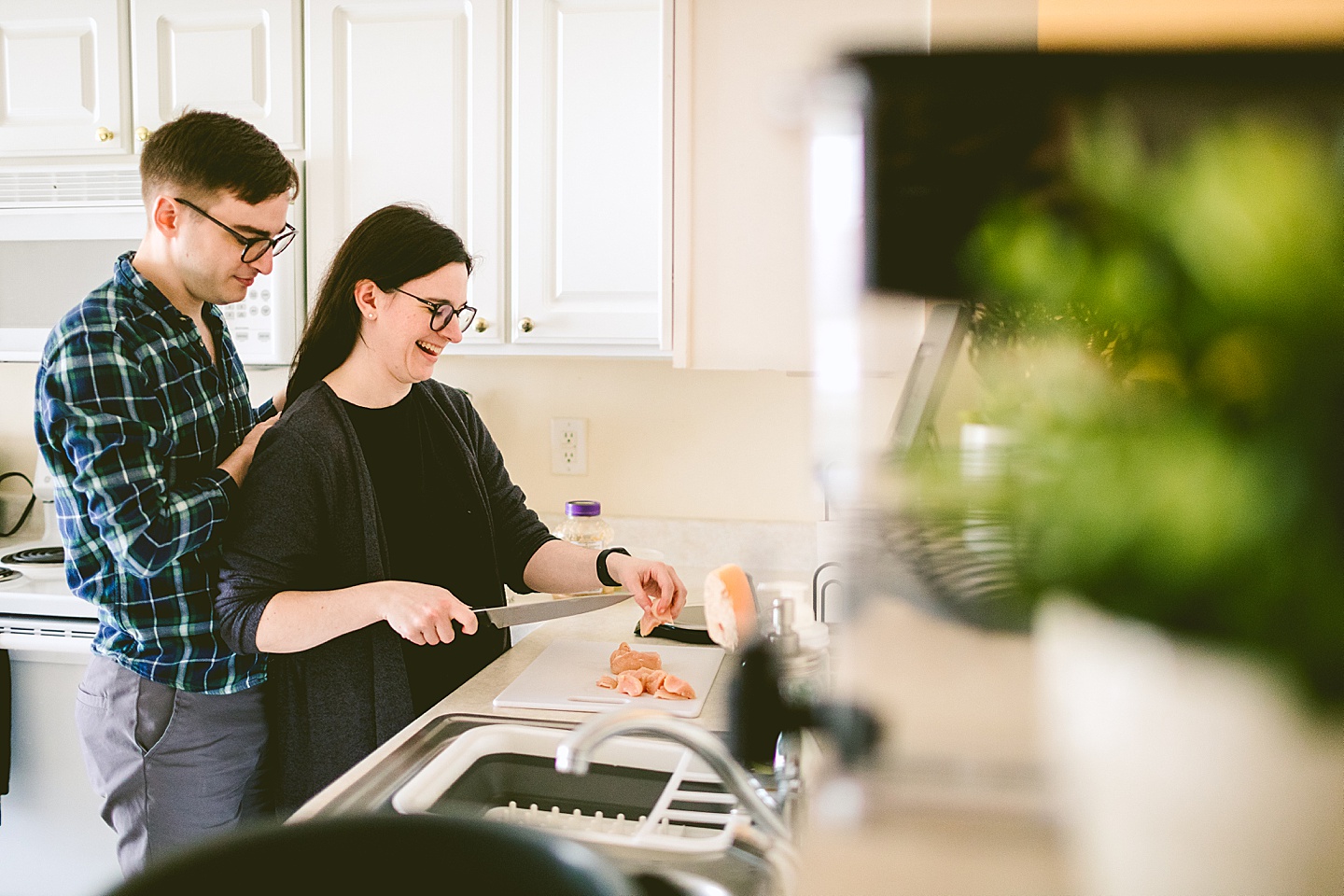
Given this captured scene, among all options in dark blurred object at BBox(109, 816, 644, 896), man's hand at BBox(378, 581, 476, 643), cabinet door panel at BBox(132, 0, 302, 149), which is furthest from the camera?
cabinet door panel at BBox(132, 0, 302, 149)

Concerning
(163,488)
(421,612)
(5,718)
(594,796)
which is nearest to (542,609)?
(421,612)

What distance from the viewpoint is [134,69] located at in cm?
217

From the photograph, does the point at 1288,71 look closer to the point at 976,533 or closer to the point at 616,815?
the point at 976,533

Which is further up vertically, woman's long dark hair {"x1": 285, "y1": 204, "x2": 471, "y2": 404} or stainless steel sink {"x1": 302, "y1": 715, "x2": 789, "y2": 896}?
woman's long dark hair {"x1": 285, "y1": 204, "x2": 471, "y2": 404}

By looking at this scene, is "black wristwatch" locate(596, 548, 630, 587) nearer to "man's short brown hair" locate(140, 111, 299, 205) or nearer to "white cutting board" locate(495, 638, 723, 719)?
"white cutting board" locate(495, 638, 723, 719)

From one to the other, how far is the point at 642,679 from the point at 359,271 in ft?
2.41

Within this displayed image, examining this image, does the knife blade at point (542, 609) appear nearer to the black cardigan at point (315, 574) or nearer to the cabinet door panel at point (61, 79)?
the black cardigan at point (315, 574)

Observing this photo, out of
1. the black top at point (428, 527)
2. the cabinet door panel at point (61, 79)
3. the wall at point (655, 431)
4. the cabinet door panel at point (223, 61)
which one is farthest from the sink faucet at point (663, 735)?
the cabinet door panel at point (61, 79)

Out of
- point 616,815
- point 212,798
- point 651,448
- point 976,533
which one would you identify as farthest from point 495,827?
point 651,448

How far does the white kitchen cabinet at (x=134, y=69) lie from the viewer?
6.92 ft

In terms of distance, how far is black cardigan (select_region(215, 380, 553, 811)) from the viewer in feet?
4.24

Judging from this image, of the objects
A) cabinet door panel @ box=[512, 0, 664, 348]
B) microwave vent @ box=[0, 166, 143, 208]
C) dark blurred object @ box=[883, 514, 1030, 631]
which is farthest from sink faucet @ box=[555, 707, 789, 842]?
microwave vent @ box=[0, 166, 143, 208]

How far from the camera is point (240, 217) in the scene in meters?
1.44

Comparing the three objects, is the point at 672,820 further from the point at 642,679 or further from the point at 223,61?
the point at 223,61
